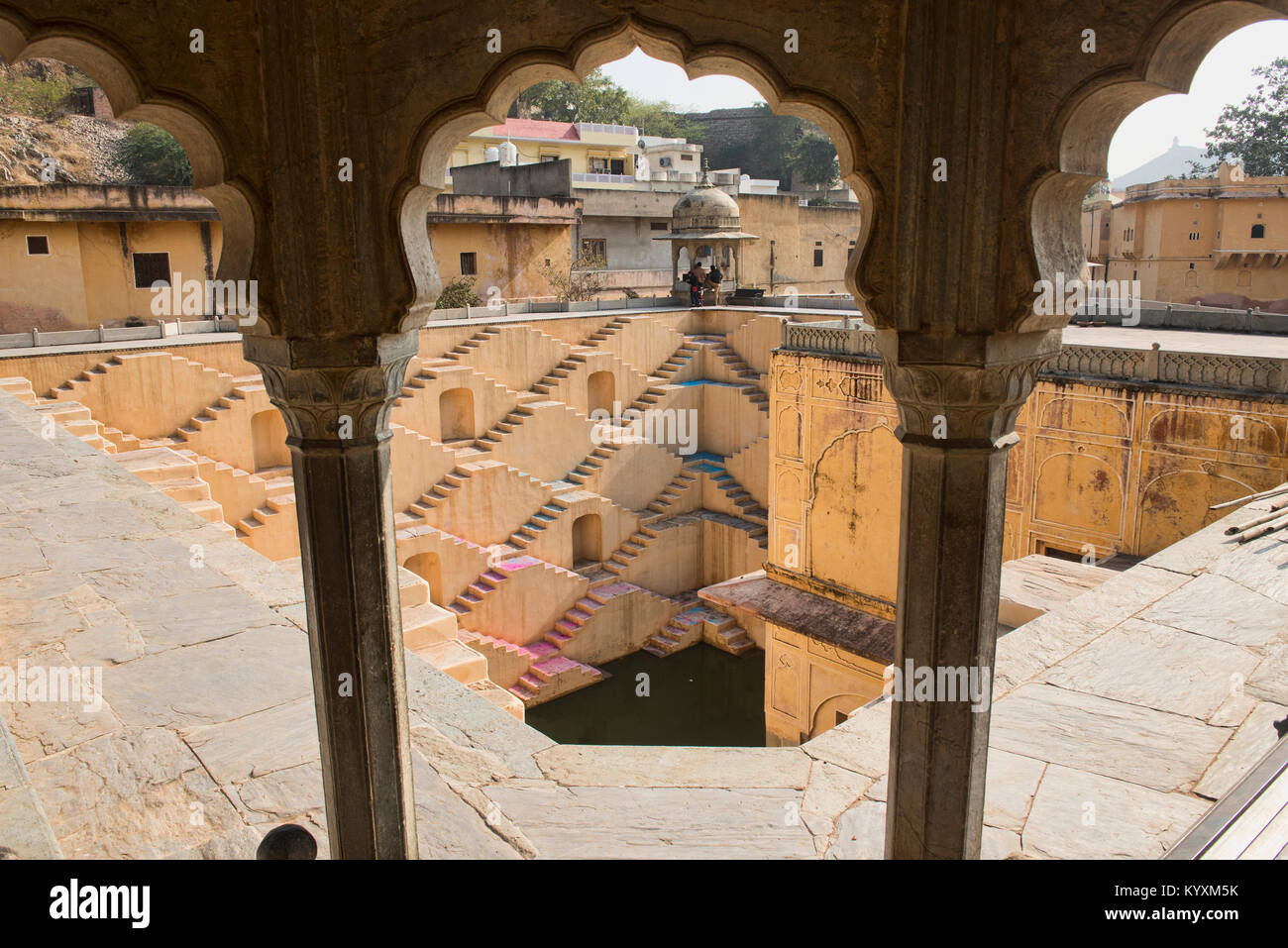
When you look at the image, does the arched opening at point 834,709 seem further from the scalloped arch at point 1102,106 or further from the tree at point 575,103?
the tree at point 575,103

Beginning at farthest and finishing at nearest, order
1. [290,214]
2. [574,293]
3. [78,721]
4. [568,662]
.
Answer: [574,293] → [568,662] → [78,721] → [290,214]

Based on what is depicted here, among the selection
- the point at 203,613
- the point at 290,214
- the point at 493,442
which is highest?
the point at 290,214

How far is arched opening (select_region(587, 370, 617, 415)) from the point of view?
21344 millimetres

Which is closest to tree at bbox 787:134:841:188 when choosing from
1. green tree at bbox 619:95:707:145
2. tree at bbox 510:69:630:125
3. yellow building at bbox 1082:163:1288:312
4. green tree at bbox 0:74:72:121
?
green tree at bbox 619:95:707:145

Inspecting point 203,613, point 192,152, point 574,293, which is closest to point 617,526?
point 574,293

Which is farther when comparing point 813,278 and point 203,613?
point 813,278

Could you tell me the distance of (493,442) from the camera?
18.5 meters

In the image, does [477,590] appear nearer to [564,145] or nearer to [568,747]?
[568,747]

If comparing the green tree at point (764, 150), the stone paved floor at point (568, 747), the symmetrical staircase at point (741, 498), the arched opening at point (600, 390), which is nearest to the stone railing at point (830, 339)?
the symmetrical staircase at point (741, 498)

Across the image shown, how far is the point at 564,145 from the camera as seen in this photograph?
35812 mm

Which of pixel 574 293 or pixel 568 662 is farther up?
pixel 574 293

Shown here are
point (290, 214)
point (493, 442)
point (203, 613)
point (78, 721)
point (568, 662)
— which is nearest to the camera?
point (290, 214)
